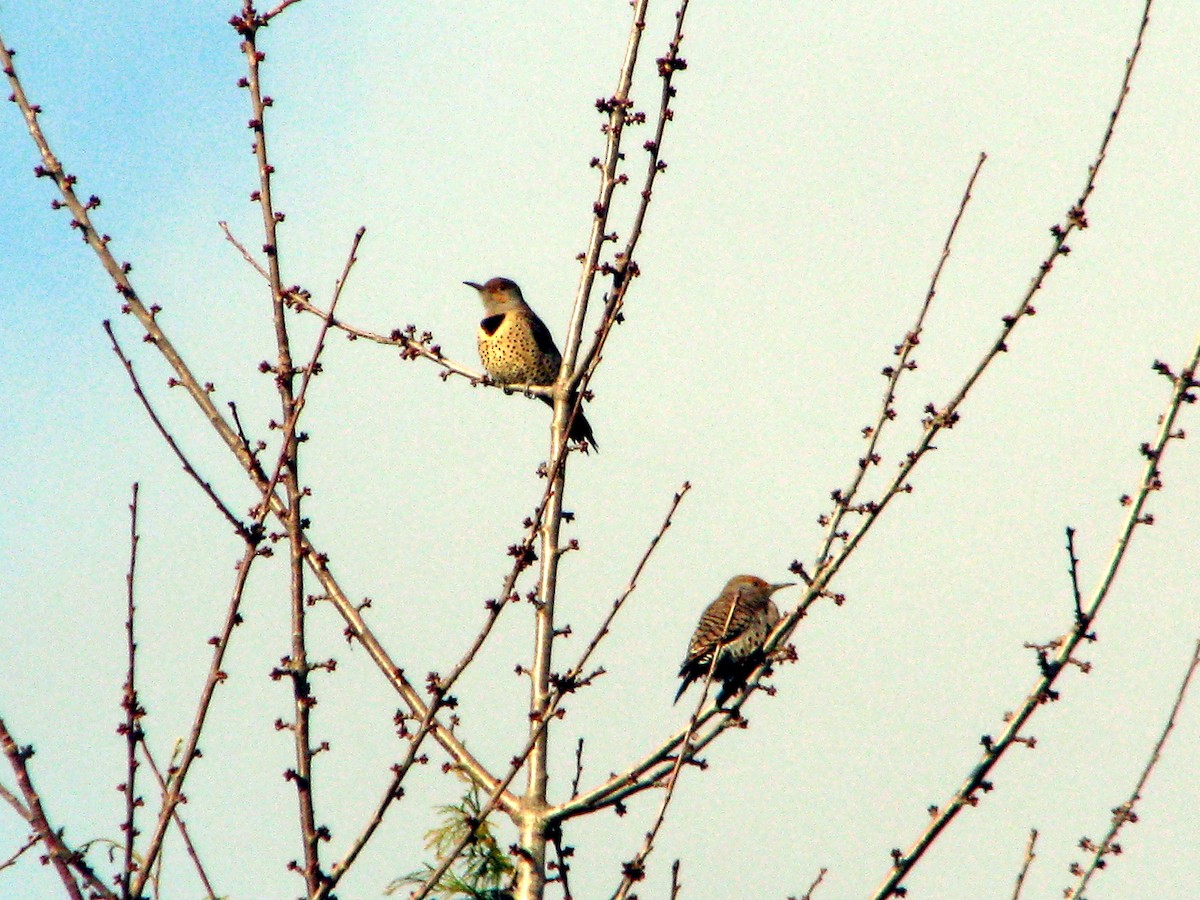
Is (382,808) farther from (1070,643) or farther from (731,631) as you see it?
(731,631)

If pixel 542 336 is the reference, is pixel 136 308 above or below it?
below

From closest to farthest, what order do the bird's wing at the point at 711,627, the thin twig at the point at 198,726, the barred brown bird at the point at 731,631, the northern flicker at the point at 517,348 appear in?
the thin twig at the point at 198,726 → the barred brown bird at the point at 731,631 → the bird's wing at the point at 711,627 → the northern flicker at the point at 517,348

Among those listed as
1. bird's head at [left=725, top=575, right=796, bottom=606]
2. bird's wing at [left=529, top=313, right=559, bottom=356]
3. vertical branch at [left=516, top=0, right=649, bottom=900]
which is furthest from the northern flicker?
vertical branch at [left=516, top=0, right=649, bottom=900]

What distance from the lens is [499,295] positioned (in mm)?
10344

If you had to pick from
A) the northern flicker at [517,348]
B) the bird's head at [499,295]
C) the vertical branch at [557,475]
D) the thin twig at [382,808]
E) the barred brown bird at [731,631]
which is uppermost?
the bird's head at [499,295]

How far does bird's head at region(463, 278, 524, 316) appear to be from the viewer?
10.2m

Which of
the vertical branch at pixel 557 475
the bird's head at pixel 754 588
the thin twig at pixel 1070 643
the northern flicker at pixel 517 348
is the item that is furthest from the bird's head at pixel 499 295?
the thin twig at pixel 1070 643

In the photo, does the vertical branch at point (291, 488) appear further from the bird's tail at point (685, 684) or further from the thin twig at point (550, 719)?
the bird's tail at point (685, 684)

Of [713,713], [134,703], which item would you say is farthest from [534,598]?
[134,703]

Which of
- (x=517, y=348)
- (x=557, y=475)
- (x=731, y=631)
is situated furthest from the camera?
(x=517, y=348)

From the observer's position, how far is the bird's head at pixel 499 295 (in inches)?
403

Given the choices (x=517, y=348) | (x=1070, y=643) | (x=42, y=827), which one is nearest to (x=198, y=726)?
(x=42, y=827)

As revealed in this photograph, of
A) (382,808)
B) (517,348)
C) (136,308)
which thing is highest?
(517,348)

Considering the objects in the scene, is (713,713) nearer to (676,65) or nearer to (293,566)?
(293,566)
